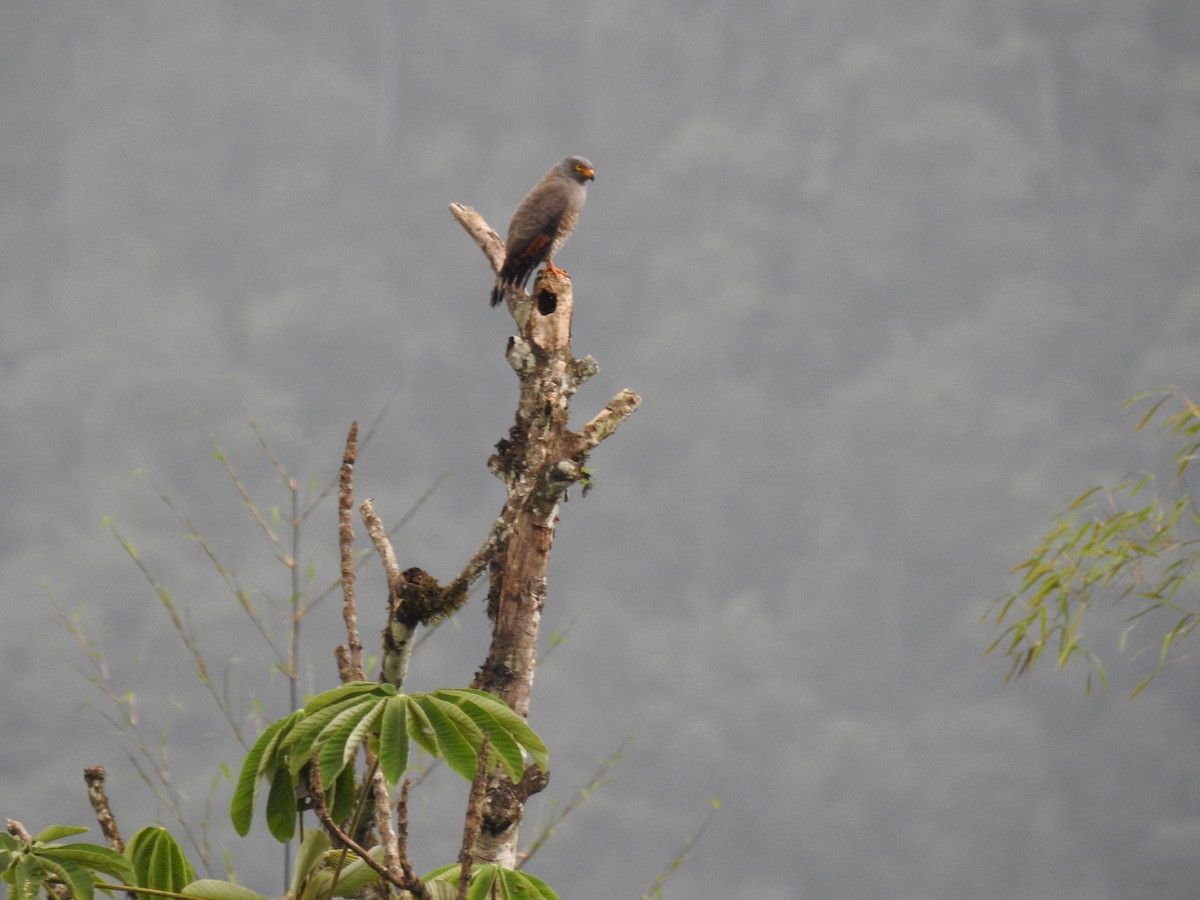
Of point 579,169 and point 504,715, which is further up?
point 579,169

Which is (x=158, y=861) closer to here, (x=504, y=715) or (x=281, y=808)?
(x=281, y=808)

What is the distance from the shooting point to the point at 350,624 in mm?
3443

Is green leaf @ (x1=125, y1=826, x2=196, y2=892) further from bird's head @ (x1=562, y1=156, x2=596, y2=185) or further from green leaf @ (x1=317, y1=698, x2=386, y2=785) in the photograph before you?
bird's head @ (x1=562, y1=156, x2=596, y2=185)

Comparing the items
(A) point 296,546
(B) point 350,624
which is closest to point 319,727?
(B) point 350,624

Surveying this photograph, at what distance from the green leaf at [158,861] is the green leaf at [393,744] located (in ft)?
2.69

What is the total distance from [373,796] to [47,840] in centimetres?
83

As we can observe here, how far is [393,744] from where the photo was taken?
2.91m

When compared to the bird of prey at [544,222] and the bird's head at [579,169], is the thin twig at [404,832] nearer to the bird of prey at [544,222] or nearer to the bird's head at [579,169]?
the bird of prey at [544,222]

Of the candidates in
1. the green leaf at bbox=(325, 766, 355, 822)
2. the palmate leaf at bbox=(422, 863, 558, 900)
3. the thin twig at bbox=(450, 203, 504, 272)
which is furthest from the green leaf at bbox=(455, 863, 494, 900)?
the thin twig at bbox=(450, 203, 504, 272)

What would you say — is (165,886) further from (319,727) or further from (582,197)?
(582,197)

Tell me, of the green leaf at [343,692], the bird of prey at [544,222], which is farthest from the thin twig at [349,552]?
the bird of prey at [544,222]

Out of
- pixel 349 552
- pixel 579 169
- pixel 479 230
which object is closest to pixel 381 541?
pixel 349 552

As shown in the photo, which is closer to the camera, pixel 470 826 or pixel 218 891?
pixel 470 826

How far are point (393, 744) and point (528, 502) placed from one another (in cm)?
170
